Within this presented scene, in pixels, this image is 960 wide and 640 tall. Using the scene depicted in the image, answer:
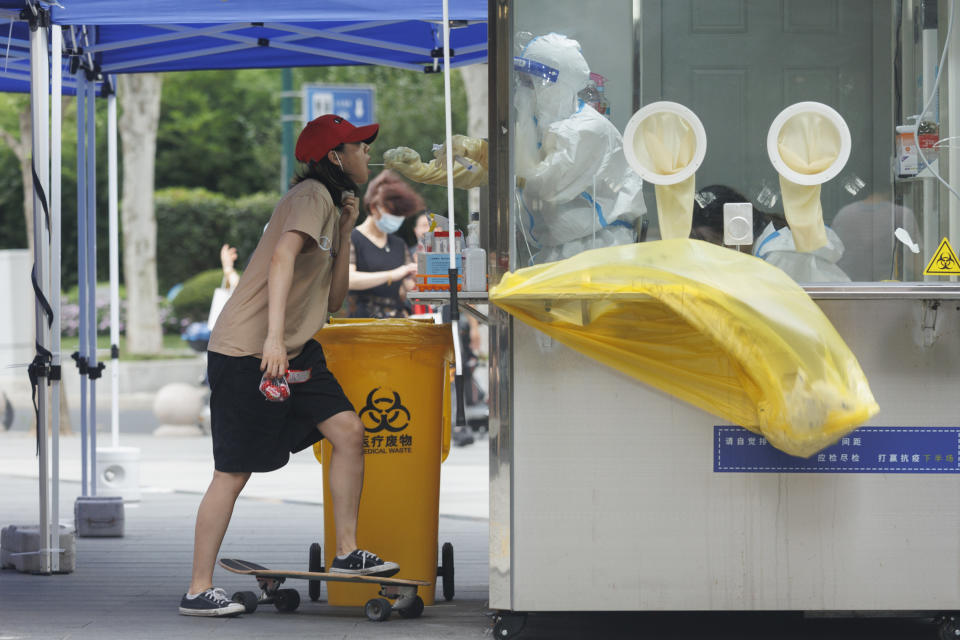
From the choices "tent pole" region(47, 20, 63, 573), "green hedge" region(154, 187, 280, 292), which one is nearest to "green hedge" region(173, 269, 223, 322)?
"green hedge" region(154, 187, 280, 292)

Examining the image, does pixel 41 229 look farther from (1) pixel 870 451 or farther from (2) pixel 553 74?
(1) pixel 870 451

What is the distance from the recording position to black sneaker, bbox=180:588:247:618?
4637mm

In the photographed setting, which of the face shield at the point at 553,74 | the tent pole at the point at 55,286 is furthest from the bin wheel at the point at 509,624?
the tent pole at the point at 55,286

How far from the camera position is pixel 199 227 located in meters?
27.4

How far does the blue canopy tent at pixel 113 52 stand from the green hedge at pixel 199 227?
767 inches

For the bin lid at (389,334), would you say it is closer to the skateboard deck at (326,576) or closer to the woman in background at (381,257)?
the skateboard deck at (326,576)

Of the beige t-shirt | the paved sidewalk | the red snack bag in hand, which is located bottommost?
the paved sidewalk

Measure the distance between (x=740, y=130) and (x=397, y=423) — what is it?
5.07 feet

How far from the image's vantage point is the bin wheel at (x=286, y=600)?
187 inches

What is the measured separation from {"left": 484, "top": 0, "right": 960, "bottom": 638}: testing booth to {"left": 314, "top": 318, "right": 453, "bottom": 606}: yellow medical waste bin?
1.92 feet

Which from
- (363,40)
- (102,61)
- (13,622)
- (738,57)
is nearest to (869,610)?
(738,57)

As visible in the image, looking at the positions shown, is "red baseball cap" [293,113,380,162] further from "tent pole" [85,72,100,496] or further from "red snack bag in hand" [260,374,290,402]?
"tent pole" [85,72,100,496]

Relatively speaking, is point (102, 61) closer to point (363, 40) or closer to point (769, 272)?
point (363, 40)

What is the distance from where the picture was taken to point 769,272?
4.03 meters
